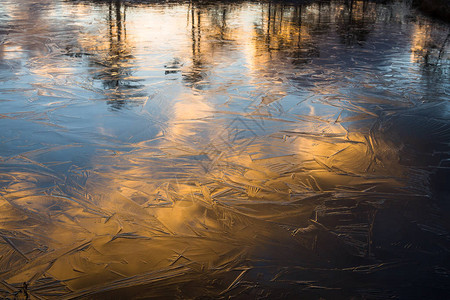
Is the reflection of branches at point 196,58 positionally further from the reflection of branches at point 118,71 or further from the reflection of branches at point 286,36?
the reflection of branches at point 286,36

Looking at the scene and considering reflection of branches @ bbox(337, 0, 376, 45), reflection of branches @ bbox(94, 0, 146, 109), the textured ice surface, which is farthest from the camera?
reflection of branches @ bbox(337, 0, 376, 45)

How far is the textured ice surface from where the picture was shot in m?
1.92

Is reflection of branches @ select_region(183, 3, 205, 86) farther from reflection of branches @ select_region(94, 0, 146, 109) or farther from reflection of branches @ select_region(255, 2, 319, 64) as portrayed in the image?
reflection of branches @ select_region(255, 2, 319, 64)

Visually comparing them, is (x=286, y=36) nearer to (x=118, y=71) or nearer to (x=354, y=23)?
(x=354, y=23)

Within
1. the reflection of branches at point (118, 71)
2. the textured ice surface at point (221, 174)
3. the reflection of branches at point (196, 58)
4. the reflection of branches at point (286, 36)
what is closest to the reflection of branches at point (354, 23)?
the reflection of branches at point (286, 36)

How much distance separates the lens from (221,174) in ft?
8.98

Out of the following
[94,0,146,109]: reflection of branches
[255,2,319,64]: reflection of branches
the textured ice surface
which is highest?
[255,2,319,64]: reflection of branches

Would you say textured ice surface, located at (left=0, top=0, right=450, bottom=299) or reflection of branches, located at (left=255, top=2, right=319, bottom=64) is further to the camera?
reflection of branches, located at (left=255, top=2, right=319, bottom=64)

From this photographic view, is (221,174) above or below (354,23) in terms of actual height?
below

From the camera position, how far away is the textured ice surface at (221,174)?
6.31ft

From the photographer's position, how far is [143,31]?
23.8 ft

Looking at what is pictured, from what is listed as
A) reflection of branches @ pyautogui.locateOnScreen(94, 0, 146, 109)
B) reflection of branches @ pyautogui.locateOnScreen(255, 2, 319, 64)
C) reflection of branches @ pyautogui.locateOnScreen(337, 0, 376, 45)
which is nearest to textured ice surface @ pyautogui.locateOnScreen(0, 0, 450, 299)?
reflection of branches @ pyautogui.locateOnScreen(94, 0, 146, 109)

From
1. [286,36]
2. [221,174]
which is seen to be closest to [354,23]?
Answer: [286,36]

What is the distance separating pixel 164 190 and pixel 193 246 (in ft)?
1.79
